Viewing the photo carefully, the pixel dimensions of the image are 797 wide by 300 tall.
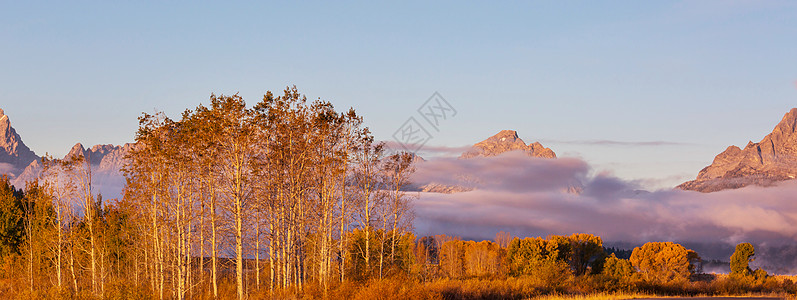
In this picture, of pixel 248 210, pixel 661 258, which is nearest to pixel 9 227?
pixel 248 210

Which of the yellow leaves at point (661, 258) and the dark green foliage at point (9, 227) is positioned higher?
the dark green foliage at point (9, 227)

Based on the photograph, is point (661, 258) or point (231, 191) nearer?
point (231, 191)

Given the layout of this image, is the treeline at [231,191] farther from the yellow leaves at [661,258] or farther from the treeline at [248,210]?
the yellow leaves at [661,258]

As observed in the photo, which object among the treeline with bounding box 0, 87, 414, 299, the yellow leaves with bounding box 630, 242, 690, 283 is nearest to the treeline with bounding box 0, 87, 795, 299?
the treeline with bounding box 0, 87, 414, 299

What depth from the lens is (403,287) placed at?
3394cm

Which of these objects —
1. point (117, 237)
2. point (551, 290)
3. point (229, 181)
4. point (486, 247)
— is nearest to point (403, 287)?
point (229, 181)

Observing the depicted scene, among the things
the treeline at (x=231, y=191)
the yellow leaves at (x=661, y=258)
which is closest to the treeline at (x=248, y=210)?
the treeline at (x=231, y=191)

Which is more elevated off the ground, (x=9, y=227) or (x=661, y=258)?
(x=9, y=227)

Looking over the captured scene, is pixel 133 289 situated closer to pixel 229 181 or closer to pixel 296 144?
pixel 229 181

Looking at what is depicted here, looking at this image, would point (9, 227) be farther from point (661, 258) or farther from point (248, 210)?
point (661, 258)

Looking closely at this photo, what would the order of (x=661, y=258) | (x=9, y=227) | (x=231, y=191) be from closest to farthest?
(x=231, y=191), (x=9, y=227), (x=661, y=258)

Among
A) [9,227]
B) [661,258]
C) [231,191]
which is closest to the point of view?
[231,191]

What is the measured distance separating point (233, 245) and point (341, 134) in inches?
431

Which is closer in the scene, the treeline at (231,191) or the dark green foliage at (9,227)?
the treeline at (231,191)
